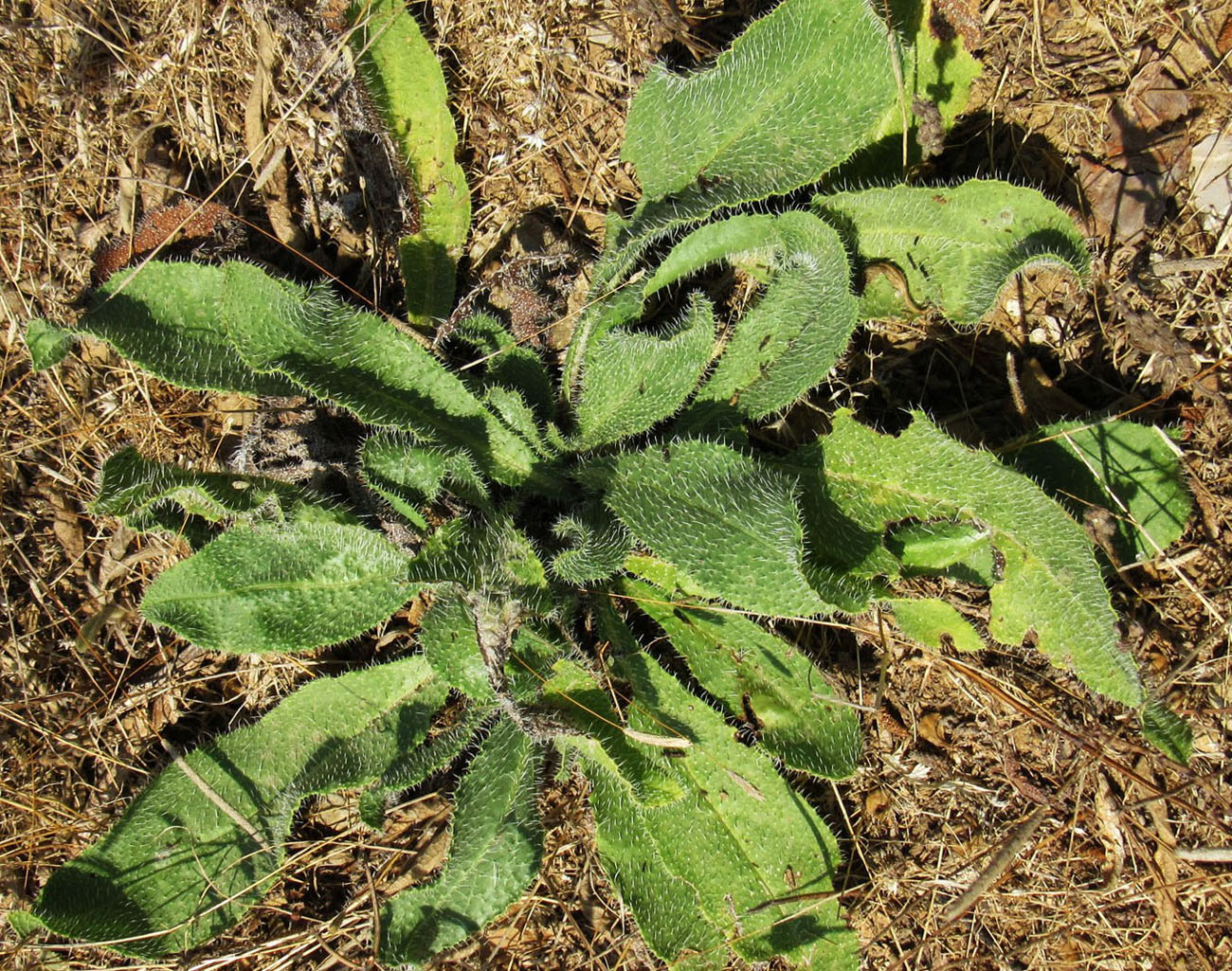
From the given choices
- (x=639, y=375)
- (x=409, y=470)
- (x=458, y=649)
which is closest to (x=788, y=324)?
(x=639, y=375)

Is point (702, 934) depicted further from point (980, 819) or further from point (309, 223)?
point (309, 223)

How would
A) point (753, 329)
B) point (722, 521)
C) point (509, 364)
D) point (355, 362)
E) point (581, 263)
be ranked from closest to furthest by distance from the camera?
point (722, 521)
point (355, 362)
point (753, 329)
point (509, 364)
point (581, 263)

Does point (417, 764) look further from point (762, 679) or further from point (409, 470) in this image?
point (762, 679)

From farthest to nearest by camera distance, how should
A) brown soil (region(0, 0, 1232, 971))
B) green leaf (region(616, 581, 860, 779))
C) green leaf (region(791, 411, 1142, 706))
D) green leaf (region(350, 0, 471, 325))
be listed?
brown soil (region(0, 0, 1232, 971)) < green leaf (region(350, 0, 471, 325)) < green leaf (region(616, 581, 860, 779)) < green leaf (region(791, 411, 1142, 706))

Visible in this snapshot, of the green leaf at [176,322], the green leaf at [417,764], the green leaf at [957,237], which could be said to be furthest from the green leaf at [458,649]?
the green leaf at [957,237]

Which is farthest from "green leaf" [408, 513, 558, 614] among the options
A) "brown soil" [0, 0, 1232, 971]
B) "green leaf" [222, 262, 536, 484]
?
"brown soil" [0, 0, 1232, 971]

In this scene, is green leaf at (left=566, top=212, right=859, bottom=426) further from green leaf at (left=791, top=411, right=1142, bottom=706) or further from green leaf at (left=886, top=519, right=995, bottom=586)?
green leaf at (left=886, top=519, right=995, bottom=586)
